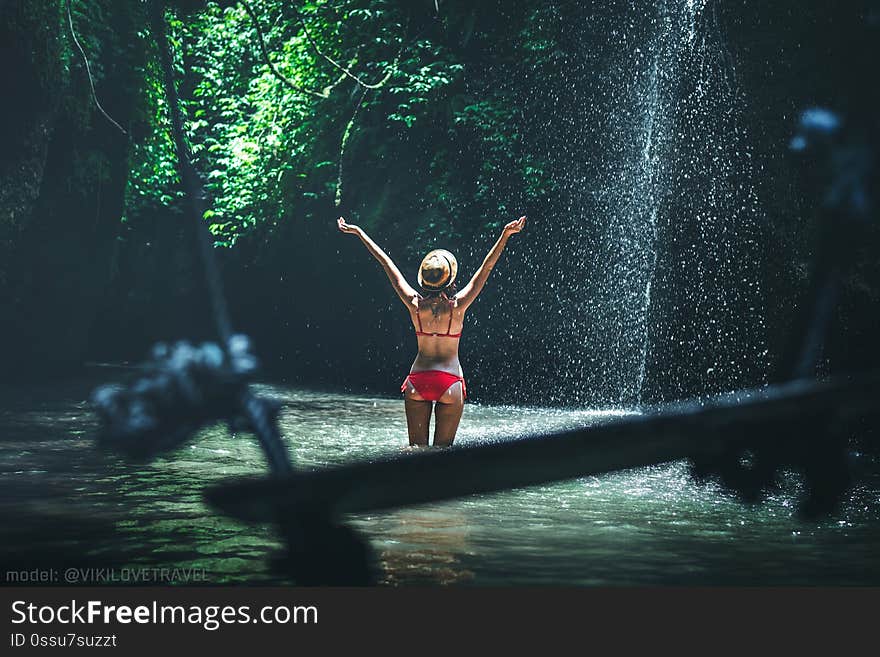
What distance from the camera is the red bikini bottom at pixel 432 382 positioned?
9.16 meters

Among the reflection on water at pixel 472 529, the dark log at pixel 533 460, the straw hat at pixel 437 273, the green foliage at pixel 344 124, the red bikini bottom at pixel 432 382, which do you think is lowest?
the reflection on water at pixel 472 529

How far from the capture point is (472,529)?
652cm

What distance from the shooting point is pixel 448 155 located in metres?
18.3

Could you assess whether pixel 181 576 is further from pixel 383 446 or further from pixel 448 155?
pixel 448 155

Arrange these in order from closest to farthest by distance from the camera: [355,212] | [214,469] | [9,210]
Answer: [214,469], [9,210], [355,212]

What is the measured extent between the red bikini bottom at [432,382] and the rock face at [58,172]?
36.2 ft

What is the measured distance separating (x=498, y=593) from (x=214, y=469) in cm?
476

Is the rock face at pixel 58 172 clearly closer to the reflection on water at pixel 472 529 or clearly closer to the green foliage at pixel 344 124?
the green foliage at pixel 344 124

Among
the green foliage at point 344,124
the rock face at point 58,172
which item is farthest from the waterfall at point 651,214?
the rock face at point 58,172

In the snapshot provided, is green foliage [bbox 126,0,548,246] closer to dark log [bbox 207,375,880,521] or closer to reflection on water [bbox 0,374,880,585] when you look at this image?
reflection on water [bbox 0,374,880,585]

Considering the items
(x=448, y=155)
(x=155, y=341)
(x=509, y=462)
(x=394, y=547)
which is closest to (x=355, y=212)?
(x=448, y=155)

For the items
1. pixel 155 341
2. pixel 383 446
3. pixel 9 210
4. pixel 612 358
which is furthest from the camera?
pixel 155 341

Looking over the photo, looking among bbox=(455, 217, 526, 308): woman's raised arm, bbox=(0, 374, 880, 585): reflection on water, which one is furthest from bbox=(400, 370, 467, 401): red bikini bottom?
bbox=(0, 374, 880, 585): reflection on water

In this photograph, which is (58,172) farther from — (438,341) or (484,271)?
(484,271)
